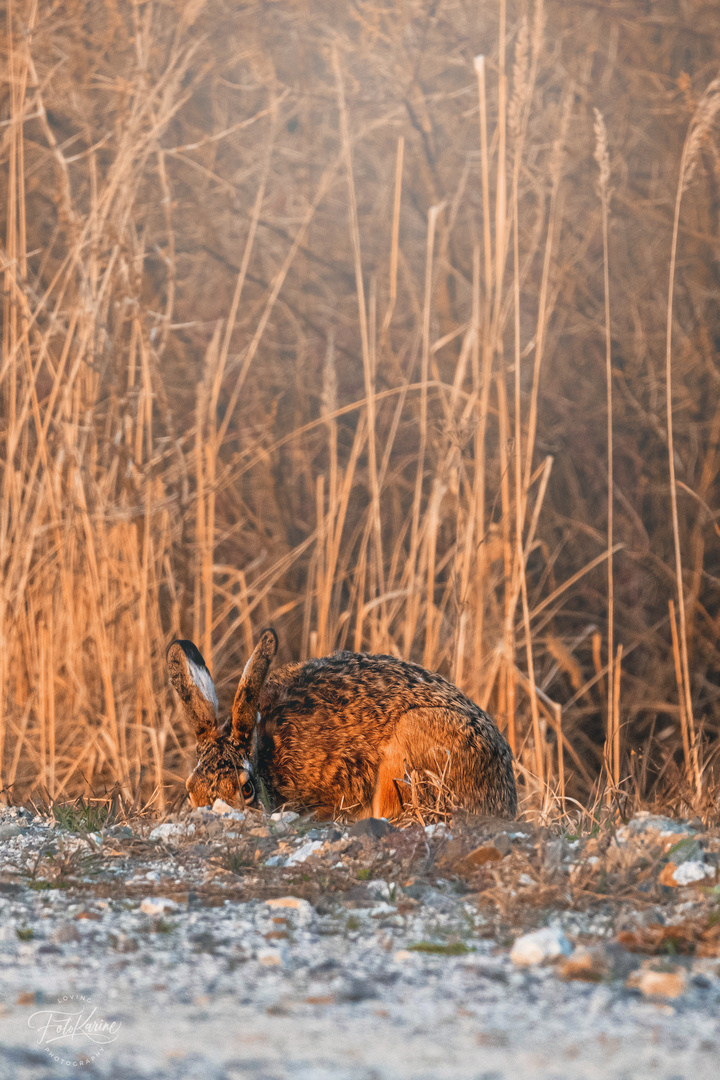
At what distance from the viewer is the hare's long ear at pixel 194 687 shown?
127 inches

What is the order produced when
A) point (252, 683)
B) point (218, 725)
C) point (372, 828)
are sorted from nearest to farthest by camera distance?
point (372, 828) < point (252, 683) < point (218, 725)

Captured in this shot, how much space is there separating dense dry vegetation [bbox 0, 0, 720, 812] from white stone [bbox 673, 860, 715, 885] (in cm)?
165

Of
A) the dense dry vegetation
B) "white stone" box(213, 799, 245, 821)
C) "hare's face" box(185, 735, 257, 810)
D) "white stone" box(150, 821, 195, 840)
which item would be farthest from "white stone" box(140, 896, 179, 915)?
the dense dry vegetation

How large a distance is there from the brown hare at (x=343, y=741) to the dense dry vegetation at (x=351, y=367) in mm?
654

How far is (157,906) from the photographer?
7.47 ft

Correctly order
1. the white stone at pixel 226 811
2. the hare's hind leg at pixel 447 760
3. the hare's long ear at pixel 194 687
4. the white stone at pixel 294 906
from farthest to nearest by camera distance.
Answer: the hare's long ear at pixel 194 687
the hare's hind leg at pixel 447 760
the white stone at pixel 226 811
the white stone at pixel 294 906

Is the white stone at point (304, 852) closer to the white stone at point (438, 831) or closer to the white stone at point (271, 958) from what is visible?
the white stone at point (438, 831)

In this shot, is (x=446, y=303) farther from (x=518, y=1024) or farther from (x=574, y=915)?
(x=518, y=1024)

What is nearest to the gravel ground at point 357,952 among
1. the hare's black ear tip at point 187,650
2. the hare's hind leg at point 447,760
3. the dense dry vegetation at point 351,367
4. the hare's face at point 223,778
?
the hare's face at point 223,778

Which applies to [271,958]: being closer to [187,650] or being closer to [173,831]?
[173,831]

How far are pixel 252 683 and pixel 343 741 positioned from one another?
1.09ft

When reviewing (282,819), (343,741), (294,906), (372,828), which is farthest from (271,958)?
(343,741)

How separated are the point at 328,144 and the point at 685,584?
3.51 metres

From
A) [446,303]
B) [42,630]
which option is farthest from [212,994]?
[446,303]
